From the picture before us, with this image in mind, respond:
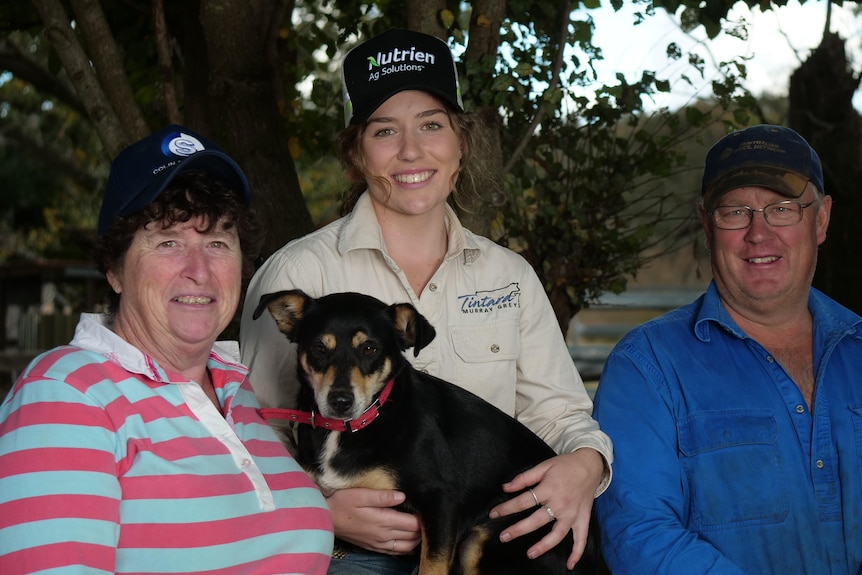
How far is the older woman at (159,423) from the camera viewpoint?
6.12ft

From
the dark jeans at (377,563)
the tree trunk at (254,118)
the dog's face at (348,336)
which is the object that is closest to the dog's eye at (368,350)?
the dog's face at (348,336)

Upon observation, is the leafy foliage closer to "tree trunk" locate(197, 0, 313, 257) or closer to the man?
"tree trunk" locate(197, 0, 313, 257)

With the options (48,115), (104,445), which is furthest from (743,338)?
(48,115)

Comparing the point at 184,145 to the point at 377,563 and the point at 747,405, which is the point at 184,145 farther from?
the point at 747,405

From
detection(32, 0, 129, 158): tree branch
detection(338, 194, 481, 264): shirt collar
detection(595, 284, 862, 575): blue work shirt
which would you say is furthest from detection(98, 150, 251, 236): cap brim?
detection(32, 0, 129, 158): tree branch

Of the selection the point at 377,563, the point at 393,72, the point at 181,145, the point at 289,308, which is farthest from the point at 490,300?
the point at 181,145

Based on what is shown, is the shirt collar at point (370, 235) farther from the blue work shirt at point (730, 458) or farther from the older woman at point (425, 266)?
the blue work shirt at point (730, 458)

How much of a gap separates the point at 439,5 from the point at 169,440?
244 cm

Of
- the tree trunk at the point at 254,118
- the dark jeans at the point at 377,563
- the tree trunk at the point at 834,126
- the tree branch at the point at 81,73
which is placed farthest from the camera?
the tree trunk at the point at 834,126

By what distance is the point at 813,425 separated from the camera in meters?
2.85

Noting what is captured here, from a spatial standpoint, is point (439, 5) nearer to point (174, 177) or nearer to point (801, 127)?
point (174, 177)

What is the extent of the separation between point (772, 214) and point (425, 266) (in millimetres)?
1179

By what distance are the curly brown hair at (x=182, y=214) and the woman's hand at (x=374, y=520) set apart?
0.81m

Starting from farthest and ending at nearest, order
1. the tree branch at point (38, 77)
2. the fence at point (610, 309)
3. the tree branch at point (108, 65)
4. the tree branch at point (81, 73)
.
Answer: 1. the tree branch at point (38, 77)
2. the fence at point (610, 309)
3. the tree branch at point (108, 65)
4. the tree branch at point (81, 73)
